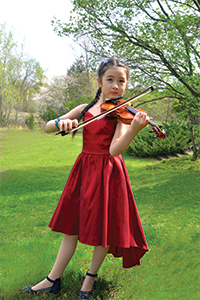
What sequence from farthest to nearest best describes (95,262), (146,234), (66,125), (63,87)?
(63,87)
(146,234)
(95,262)
(66,125)

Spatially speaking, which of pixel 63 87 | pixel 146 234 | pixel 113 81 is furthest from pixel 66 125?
pixel 63 87

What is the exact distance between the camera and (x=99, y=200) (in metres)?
2.08

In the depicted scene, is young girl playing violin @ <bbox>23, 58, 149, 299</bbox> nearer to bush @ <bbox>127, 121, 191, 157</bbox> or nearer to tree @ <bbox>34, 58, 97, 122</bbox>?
bush @ <bbox>127, 121, 191, 157</bbox>

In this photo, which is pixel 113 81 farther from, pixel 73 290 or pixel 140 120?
pixel 73 290

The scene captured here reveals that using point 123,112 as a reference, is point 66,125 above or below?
below

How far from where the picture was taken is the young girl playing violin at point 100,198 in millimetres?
2062

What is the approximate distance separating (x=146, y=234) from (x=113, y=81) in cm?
238

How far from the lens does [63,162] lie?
10562 millimetres

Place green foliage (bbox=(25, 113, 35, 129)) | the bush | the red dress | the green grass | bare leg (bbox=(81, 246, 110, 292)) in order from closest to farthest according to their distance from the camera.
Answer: the red dress < bare leg (bbox=(81, 246, 110, 292)) < the green grass < the bush < green foliage (bbox=(25, 113, 35, 129))

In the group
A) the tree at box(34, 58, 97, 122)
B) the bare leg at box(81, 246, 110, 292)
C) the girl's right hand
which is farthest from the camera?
the tree at box(34, 58, 97, 122)

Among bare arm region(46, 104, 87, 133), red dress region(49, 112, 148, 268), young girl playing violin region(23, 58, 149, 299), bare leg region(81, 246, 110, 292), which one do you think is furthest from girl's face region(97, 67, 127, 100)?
bare leg region(81, 246, 110, 292)

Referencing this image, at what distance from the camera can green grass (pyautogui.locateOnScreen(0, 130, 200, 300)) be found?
2.53 m

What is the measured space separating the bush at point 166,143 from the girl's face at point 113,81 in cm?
824

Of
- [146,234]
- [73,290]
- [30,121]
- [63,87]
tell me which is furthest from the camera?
[63,87]
